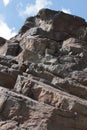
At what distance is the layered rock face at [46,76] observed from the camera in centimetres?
2384

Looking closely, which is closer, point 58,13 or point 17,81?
point 17,81

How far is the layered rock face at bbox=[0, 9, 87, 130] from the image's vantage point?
23.8 meters

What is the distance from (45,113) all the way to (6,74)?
7.61 m

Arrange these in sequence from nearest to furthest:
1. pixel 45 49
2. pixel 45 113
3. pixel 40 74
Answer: pixel 45 113
pixel 40 74
pixel 45 49

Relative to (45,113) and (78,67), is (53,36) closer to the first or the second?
(78,67)

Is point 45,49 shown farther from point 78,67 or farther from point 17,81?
point 17,81

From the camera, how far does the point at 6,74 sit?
3031cm

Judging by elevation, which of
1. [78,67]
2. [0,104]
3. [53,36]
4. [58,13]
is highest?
[58,13]

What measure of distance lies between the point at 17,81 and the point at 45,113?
5851 mm

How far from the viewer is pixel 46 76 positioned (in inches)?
1296

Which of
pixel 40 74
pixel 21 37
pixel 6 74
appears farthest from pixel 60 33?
pixel 6 74

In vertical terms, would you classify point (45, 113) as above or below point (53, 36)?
below

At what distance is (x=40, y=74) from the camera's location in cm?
3278

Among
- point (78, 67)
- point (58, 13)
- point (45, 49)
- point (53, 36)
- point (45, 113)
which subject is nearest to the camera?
point (45, 113)
